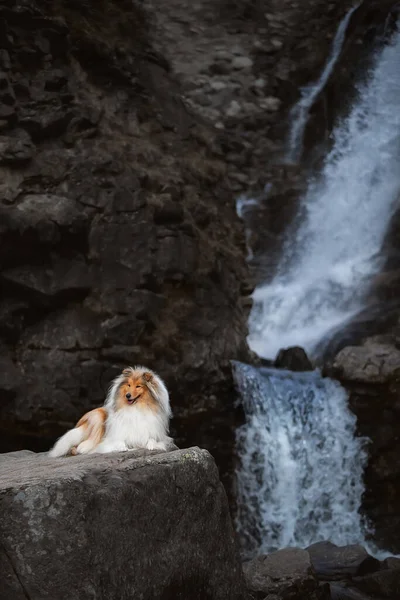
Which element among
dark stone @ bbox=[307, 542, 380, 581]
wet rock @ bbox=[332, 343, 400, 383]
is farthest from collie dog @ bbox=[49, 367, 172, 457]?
wet rock @ bbox=[332, 343, 400, 383]

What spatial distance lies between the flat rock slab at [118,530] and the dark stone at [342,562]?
11.9 ft

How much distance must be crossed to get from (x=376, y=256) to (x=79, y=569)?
34.6 feet

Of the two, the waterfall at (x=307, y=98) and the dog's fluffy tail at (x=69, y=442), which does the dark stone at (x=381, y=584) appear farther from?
the waterfall at (x=307, y=98)

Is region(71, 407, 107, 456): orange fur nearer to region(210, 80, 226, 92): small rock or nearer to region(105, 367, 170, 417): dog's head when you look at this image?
region(105, 367, 170, 417): dog's head

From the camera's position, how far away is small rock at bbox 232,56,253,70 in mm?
16031

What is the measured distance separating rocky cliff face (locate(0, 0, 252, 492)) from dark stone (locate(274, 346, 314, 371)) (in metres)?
0.69

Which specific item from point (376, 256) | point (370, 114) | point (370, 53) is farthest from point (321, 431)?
point (370, 53)

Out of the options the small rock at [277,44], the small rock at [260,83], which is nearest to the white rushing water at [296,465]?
the small rock at [260,83]

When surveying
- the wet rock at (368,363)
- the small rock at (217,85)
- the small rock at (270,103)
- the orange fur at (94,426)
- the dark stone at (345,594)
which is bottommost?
the dark stone at (345,594)

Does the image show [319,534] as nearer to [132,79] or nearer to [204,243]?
[204,243]

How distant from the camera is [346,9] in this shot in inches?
650

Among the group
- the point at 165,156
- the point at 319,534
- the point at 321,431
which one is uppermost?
the point at 165,156

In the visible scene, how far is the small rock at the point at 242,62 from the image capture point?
16031mm

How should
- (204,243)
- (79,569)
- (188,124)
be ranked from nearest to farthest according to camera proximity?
(79,569) < (204,243) < (188,124)
